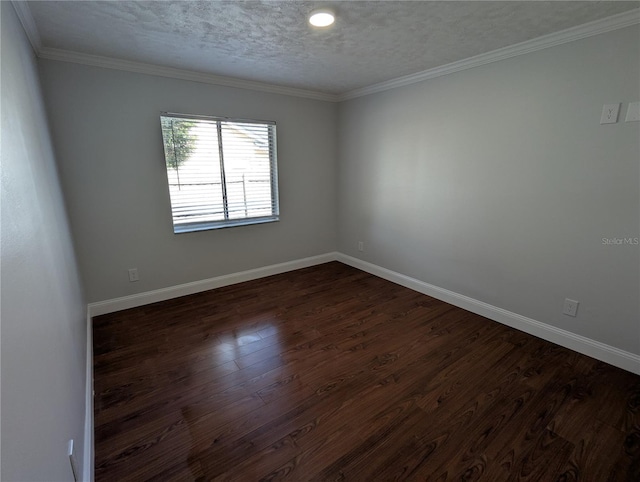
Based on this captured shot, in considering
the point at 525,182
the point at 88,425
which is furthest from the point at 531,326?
the point at 88,425

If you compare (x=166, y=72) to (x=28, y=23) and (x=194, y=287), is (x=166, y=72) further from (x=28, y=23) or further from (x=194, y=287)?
(x=194, y=287)

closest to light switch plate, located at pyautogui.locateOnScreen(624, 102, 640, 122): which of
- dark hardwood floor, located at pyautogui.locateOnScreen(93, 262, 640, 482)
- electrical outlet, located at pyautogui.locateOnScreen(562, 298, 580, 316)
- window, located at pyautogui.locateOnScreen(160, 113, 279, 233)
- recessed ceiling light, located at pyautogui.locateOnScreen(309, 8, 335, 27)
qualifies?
electrical outlet, located at pyautogui.locateOnScreen(562, 298, 580, 316)

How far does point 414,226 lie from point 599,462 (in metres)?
2.28

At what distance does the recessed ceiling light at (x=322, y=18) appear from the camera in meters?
1.74

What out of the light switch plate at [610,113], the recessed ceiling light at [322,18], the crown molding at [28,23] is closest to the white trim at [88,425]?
the crown molding at [28,23]

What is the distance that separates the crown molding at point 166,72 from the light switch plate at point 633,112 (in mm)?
2872

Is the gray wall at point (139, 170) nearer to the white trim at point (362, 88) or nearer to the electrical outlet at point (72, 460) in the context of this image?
the white trim at point (362, 88)

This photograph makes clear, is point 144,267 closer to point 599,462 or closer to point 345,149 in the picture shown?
point 345,149

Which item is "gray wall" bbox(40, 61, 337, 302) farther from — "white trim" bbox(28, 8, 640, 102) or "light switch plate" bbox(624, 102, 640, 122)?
"light switch plate" bbox(624, 102, 640, 122)

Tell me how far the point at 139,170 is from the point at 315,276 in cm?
226

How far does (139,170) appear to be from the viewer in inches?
112

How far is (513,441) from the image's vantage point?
158 centimetres

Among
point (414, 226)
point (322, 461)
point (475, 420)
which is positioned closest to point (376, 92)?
point (414, 226)

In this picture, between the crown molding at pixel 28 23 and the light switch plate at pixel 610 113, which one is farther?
the light switch plate at pixel 610 113
